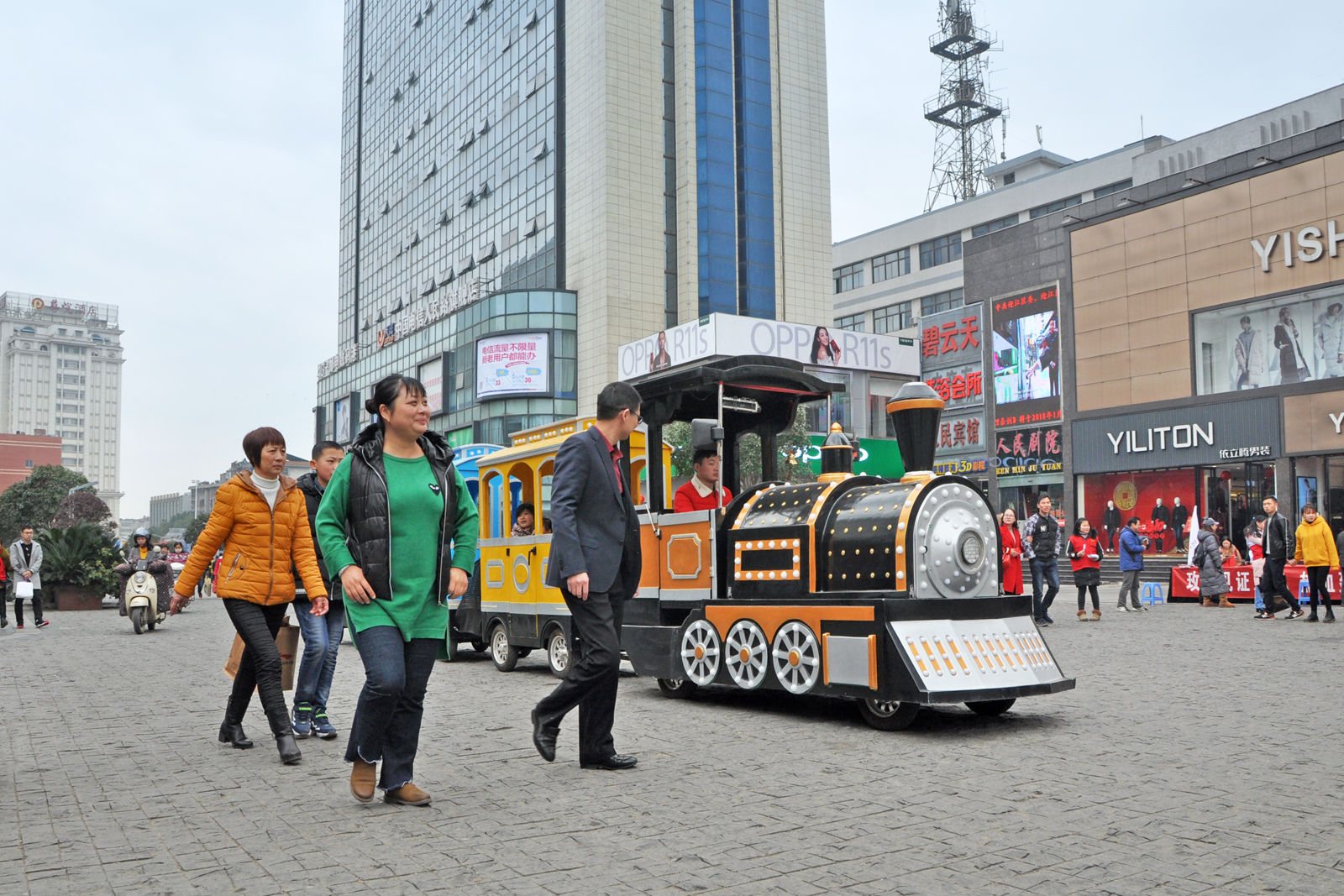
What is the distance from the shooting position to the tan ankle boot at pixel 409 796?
15.6 feet

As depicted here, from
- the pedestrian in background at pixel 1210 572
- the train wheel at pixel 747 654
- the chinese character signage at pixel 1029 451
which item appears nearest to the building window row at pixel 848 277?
the chinese character signage at pixel 1029 451

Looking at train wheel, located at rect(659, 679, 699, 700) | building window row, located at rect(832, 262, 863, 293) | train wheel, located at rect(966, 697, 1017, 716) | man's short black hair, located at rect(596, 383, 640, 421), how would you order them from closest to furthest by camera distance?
man's short black hair, located at rect(596, 383, 640, 421) → train wheel, located at rect(966, 697, 1017, 716) → train wheel, located at rect(659, 679, 699, 700) → building window row, located at rect(832, 262, 863, 293)

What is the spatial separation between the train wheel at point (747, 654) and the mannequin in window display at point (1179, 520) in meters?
29.7

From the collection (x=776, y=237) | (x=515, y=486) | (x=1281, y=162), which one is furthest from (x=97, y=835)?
(x=776, y=237)

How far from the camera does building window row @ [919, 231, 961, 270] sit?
64.1 meters

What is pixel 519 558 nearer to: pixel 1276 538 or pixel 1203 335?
pixel 1276 538

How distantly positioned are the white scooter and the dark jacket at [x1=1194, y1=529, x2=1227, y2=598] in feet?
60.0

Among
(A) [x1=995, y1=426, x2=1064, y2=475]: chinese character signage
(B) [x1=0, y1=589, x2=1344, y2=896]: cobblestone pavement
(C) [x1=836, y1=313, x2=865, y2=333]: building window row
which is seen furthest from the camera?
(C) [x1=836, y1=313, x2=865, y2=333]: building window row

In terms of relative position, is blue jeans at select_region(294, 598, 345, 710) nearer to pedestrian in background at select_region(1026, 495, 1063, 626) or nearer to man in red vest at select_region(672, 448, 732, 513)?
man in red vest at select_region(672, 448, 732, 513)

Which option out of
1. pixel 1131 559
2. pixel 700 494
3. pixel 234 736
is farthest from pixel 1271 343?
pixel 234 736

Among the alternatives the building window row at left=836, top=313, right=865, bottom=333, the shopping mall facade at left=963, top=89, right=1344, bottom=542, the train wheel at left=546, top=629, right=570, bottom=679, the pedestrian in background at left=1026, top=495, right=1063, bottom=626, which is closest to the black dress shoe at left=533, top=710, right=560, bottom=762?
the train wheel at left=546, top=629, right=570, bottom=679

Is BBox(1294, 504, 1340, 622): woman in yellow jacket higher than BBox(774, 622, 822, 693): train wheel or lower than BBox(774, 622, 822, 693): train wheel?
higher

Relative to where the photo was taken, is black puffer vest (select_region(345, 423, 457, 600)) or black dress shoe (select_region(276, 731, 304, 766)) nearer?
black puffer vest (select_region(345, 423, 457, 600))

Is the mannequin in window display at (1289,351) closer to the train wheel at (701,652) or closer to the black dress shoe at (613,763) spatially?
the train wheel at (701,652)
